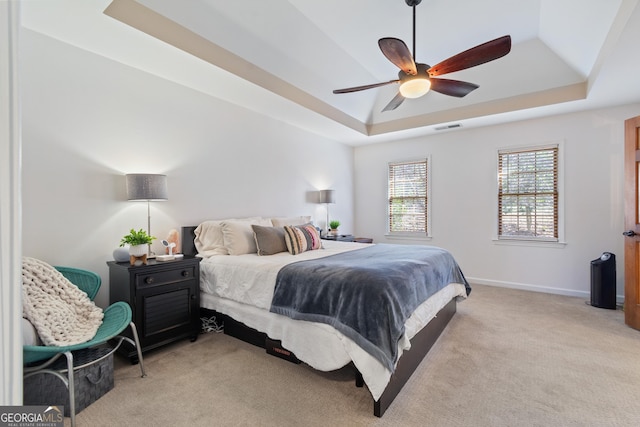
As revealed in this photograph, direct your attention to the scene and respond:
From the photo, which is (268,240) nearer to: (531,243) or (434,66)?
(434,66)

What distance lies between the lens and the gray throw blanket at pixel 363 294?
1843 millimetres

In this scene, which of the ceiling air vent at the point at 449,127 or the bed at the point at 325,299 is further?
the ceiling air vent at the point at 449,127

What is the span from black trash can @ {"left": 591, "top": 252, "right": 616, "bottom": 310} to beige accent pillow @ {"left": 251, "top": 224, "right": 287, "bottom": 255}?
3830mm

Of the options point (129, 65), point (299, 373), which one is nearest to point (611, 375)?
point (299, 373)

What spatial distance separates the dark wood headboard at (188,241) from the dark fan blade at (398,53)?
2582mm

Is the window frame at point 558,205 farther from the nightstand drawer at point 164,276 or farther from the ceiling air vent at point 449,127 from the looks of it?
the nightstand drawer at point 164,276

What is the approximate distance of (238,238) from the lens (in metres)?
3.20

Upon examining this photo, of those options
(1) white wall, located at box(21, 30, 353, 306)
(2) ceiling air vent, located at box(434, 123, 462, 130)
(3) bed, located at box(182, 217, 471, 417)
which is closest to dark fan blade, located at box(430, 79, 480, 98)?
(3) bed, located at box(182, 217, 471, 417)

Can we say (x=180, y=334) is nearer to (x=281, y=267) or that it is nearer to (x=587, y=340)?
(x=281, y=267)

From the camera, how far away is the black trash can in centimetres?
365

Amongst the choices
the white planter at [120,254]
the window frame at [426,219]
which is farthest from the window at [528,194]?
the white planter at [120,254]

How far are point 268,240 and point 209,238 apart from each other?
0.65 meters

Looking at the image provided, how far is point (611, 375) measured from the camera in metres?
2.20

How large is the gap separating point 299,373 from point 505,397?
1393 millimetres
